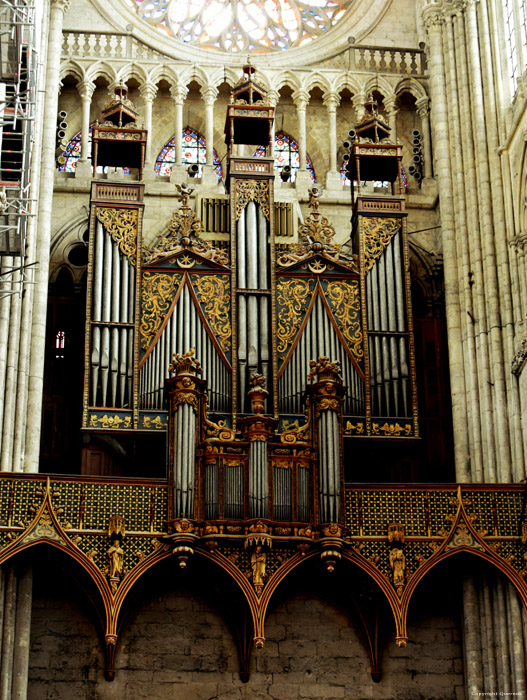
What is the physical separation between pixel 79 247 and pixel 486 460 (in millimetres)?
8167

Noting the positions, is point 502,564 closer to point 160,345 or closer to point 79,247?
point 160,345

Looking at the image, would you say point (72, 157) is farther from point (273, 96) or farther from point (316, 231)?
point (316, 231)

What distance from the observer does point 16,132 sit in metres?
21.7

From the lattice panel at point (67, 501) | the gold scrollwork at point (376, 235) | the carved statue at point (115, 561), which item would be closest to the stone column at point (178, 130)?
the gold scrollwork at point (376, 235)

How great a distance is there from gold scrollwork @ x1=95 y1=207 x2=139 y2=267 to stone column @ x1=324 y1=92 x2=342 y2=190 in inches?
173

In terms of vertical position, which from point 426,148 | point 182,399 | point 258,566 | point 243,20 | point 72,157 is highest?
point 243,20

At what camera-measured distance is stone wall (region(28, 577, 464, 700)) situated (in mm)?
21031

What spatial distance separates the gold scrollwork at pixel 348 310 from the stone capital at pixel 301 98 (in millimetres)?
4883

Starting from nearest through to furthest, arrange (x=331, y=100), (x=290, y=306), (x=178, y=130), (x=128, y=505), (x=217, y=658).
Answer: (x=128, y=505)
(x=217, y=658)
(x=290, y=306)
(x=178, y=130)
(x=331, y=100)

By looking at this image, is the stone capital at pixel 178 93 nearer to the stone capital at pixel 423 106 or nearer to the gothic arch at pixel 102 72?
the gothic arch at pixel 102 72

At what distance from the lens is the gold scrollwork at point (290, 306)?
77.3 ft

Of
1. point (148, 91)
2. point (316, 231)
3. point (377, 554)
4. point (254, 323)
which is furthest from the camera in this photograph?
point (148, 91)

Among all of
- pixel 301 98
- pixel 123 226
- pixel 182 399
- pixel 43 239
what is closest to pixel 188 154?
pixel 301 98

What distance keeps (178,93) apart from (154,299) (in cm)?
536
